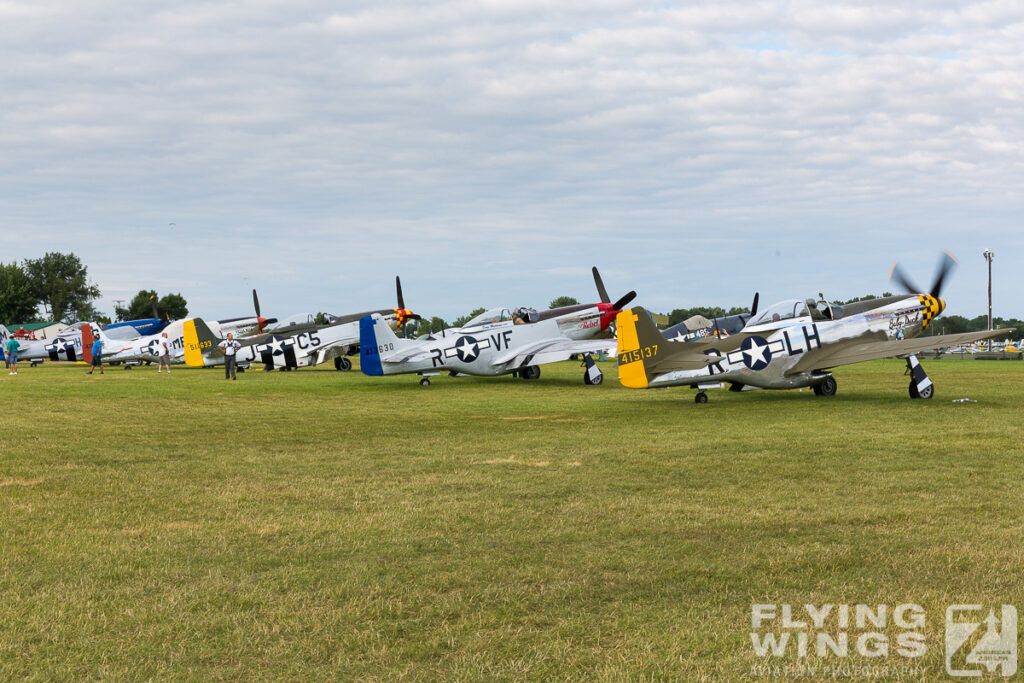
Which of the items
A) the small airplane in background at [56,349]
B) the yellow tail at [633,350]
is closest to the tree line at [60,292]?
the small airplane in background at [56,349]

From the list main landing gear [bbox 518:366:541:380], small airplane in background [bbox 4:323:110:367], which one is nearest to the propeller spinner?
main landing gear [bbox 518:366:541:380]

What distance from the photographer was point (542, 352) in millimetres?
24188

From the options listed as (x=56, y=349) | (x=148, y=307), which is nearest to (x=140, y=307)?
(x=148, y=307)

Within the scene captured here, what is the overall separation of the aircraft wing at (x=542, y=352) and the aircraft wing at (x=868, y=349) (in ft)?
22.9

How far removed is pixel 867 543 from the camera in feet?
18.2

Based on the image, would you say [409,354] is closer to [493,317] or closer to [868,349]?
[493,317]

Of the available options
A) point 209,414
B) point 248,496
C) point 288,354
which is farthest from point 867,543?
point 288,354

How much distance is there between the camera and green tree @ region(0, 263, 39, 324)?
89500mm

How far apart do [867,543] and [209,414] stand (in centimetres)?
1239

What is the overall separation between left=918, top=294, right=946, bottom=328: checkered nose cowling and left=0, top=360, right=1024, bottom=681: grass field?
782 centimetres

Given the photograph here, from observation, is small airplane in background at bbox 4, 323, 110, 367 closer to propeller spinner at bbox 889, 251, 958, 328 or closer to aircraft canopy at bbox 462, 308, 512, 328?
aircraft canopy at bbox 462, 308, 512, 328

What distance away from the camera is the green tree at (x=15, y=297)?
89500 millimetres

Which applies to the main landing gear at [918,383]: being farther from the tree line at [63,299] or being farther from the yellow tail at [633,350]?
the tree line at [63,299]

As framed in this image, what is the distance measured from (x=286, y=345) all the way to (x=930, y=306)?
2273 cm
